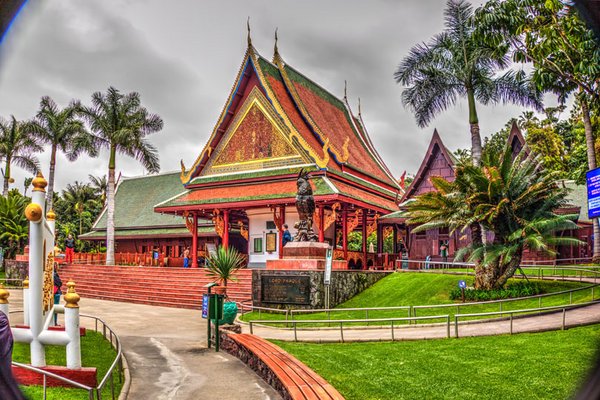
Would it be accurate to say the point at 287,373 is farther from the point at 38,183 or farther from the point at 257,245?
the point at 257,245

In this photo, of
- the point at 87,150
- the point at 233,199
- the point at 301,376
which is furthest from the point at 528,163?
the point at 87,150

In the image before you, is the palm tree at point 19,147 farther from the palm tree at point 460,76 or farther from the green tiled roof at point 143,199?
the palm tree at point 460,76

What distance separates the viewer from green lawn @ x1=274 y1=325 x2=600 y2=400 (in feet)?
22.5

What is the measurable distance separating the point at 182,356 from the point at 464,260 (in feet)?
61.2

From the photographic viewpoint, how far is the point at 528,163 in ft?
55.7

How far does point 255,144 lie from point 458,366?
21825 mm

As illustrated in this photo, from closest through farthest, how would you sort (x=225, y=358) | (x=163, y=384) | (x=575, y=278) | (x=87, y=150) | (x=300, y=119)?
(x=163, y=384) → (x=225, y=358) → (x=575, y=278) → (x=300, y=119) → (x=87, y=150)

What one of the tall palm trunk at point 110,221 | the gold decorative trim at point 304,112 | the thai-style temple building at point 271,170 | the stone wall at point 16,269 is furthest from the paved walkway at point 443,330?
the tall palm trunk at point 110,221

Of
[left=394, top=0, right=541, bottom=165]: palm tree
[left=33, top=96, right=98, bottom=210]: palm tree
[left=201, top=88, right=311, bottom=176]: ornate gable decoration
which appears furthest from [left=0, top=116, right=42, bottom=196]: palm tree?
[left=394, top=0, right=541, bottom=165]: palm tree

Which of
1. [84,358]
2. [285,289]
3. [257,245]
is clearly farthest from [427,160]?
[84,358]

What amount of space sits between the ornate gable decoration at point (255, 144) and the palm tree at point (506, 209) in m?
10.7

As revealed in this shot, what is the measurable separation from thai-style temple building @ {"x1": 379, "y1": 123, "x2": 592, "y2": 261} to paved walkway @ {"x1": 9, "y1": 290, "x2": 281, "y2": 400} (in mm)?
14430

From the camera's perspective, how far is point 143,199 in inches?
1802

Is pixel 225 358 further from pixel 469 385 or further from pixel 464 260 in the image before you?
pixel 464 260
